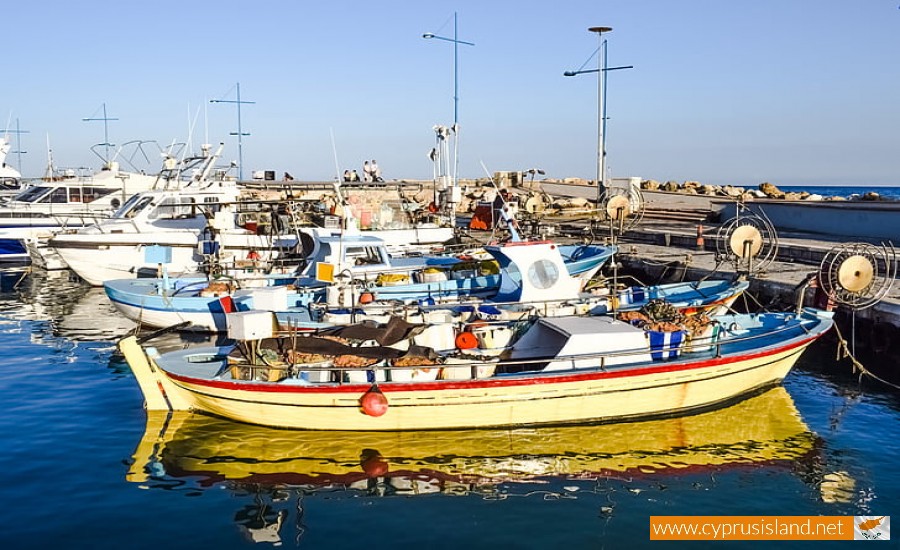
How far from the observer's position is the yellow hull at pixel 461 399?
12781 millimetres

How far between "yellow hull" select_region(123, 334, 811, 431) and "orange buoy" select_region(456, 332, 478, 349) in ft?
6.54

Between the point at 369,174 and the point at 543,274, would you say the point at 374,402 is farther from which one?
the point at 369,174

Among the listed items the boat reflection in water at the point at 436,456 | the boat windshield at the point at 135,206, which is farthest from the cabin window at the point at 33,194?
the boat reflection in water at the point at 436,456

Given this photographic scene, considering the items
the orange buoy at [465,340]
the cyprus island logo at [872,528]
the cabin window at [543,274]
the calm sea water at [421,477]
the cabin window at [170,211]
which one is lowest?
the cyprus island logo at [872,528]

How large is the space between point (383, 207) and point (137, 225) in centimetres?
969

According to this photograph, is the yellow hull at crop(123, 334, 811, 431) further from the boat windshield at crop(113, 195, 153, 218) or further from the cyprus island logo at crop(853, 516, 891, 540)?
the boat windshield at crop(113, 195, 153, 218)

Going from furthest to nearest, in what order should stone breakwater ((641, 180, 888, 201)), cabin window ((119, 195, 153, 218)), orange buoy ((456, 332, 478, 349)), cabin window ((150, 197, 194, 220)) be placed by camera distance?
stone breakwater ((641, 180, 888, 201))
cabin window ((119, 195, 153, 218))
cabin window ((150, 197, 194, 220))
orange buoy ((456, 332, 478, 349))

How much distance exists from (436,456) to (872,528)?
20.5 ft

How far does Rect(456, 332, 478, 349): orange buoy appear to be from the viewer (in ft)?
48.8

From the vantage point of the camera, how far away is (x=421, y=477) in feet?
38.3

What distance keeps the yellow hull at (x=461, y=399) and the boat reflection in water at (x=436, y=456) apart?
223mm

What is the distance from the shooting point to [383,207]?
32062mm

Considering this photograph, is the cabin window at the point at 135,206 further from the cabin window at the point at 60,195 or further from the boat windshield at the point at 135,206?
the cabin window at the point at 60,195

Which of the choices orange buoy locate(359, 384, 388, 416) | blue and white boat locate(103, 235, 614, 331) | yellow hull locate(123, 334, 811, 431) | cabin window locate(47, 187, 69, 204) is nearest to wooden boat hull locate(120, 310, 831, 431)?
yellow hull locate(123, 334, 811, 431)
